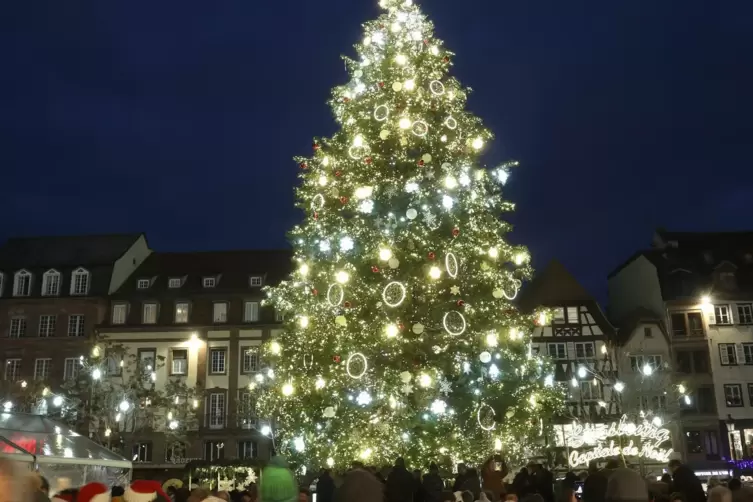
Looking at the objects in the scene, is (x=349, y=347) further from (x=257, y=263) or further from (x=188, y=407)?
(x=257, y=263)

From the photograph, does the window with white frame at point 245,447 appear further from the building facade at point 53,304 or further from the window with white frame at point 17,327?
the window with white frame at point 17,327

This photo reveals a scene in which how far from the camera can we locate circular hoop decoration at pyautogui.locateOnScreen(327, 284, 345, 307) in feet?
61.7

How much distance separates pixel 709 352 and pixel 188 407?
1282 inches

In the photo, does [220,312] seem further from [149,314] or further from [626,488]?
[626,488]

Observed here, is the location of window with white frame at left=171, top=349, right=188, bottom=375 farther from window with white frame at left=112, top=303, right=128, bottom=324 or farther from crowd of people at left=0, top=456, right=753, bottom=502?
crowd of people at left=0, top=456, right=753, bottom=502

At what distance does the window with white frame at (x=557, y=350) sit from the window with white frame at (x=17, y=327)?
111 ft

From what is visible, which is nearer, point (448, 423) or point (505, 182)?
point (448, 423)

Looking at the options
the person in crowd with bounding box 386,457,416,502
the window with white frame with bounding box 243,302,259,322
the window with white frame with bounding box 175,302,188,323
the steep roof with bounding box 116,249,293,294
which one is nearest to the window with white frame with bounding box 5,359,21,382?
the steep roof with bounding box 116,249,293,294

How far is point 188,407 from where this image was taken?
45844 mm

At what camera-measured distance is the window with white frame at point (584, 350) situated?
1925 inches

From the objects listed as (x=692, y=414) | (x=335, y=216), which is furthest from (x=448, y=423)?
(x=692, y=414)

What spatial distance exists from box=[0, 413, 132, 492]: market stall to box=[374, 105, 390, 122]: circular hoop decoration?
10632 millimetres

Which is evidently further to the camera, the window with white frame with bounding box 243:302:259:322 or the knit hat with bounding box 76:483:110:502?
the window with white frame with bounding box 243:302:259:322

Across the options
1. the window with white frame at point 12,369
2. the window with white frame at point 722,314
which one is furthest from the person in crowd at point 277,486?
the window with white frame at point 722,314
